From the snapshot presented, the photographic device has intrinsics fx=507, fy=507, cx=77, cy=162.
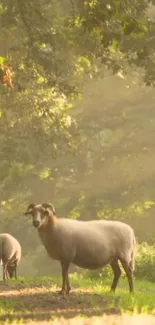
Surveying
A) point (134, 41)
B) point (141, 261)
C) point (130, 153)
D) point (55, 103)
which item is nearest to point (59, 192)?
point (130, 153)

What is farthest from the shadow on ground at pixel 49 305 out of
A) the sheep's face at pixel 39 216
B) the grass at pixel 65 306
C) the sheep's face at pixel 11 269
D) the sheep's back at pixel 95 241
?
the sheep's face at pixel 11 269

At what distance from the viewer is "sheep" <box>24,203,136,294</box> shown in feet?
34.7

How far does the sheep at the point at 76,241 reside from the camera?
10.6 meters

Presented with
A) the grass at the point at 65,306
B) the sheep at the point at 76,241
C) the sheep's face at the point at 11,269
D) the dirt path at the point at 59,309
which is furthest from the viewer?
the sheep's face at the point at 11,269

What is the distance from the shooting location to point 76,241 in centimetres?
1071

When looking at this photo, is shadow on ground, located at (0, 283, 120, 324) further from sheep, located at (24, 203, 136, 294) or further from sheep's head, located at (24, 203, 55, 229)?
sheep's head, located at (24, 203, 55, 229)

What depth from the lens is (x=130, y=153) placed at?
45062mm

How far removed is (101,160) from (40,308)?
35548 millimetres

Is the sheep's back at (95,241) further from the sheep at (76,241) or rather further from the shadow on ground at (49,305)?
the shadow on ground at (49,305)

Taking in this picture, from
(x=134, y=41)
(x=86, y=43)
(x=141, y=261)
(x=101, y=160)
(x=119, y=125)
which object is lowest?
(x=141, y=261)

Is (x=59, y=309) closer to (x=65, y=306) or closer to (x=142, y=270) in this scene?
(x=65, y=306)

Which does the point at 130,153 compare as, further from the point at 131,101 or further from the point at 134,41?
the point at 134,41

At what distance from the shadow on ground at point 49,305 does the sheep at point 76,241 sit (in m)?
0.59

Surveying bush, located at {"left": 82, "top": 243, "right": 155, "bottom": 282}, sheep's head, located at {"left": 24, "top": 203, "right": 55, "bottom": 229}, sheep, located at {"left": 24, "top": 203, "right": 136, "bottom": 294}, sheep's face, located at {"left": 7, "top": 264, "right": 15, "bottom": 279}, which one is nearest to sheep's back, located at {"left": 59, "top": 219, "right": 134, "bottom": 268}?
sheep, located at {"left": 24, "top": 203, "right": 136, "bottom": 294}
